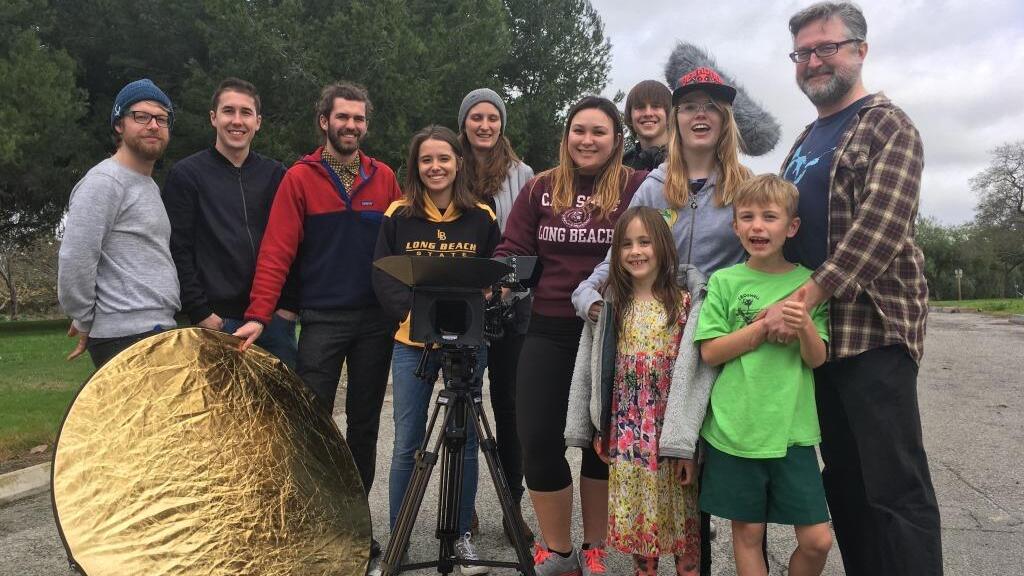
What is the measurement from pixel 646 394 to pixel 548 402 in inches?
18.0

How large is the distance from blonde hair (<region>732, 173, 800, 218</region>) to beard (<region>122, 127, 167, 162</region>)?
226 cm

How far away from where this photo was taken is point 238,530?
8.64ft

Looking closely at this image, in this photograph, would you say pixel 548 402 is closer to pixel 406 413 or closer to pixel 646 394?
pixel 646 394

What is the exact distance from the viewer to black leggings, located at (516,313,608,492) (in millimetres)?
2939

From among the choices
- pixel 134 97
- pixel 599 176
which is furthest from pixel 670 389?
pixel 134 97

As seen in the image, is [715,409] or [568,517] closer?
[715,409]

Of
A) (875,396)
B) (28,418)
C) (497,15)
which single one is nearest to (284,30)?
(497,15)

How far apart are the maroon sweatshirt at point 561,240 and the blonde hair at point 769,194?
662 millimetres

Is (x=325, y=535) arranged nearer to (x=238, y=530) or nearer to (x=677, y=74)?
(x=238, y=530)

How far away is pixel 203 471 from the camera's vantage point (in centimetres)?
267

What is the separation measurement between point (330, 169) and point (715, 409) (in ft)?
6.47

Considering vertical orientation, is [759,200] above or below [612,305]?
above

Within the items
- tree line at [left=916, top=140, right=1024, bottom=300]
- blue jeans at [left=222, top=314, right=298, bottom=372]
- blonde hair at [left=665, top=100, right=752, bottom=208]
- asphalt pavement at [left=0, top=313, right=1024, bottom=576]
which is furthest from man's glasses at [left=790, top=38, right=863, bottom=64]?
tree line at [left=916, top=140, right=1024, bottom=300]

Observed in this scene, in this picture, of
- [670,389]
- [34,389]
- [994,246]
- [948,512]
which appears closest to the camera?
[670,389]
